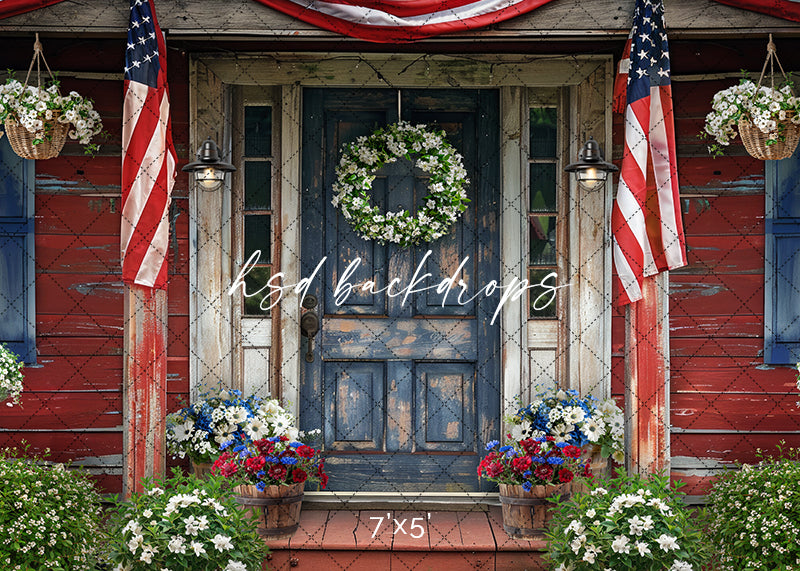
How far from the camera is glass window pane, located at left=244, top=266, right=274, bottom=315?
15.2 feet

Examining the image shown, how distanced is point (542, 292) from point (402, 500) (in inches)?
60.4

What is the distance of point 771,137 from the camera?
3.95 meters

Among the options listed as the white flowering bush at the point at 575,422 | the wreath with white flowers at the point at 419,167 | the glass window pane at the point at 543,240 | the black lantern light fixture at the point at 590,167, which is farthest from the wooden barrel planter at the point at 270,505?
the black lantern light fixture at the point at 590,167

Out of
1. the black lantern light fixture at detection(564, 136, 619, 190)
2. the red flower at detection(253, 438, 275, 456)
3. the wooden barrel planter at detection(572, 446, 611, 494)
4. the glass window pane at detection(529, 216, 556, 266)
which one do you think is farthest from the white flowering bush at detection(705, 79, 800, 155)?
the red flower at detection(253, 438, 275, 456)

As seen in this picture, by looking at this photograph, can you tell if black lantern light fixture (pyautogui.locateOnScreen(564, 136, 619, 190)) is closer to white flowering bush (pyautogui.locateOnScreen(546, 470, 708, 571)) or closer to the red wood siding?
the red wood siding

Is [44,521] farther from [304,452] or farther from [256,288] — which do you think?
[256,288]

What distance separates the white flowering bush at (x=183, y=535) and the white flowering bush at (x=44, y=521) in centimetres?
24

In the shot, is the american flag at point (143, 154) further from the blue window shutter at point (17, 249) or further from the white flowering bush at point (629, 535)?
the white flowering bush at point (629, 535)

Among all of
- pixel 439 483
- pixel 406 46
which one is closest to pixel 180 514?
pixel 439 483

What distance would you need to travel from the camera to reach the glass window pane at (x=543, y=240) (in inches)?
182

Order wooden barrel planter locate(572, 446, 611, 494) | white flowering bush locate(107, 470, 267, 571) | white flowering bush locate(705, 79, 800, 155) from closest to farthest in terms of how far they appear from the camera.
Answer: white flowering bush locate(107, 470, 267, 571) → white flowering bush locate(705, 79, 800, 155) → wooden barrel planter locate(572, 446, 611, 494)

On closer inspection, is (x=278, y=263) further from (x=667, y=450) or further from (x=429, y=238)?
(x=667, y=450)

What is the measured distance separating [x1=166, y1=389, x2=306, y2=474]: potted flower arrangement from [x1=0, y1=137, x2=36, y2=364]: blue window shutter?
44.7 inches

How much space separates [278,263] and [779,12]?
3.07m
